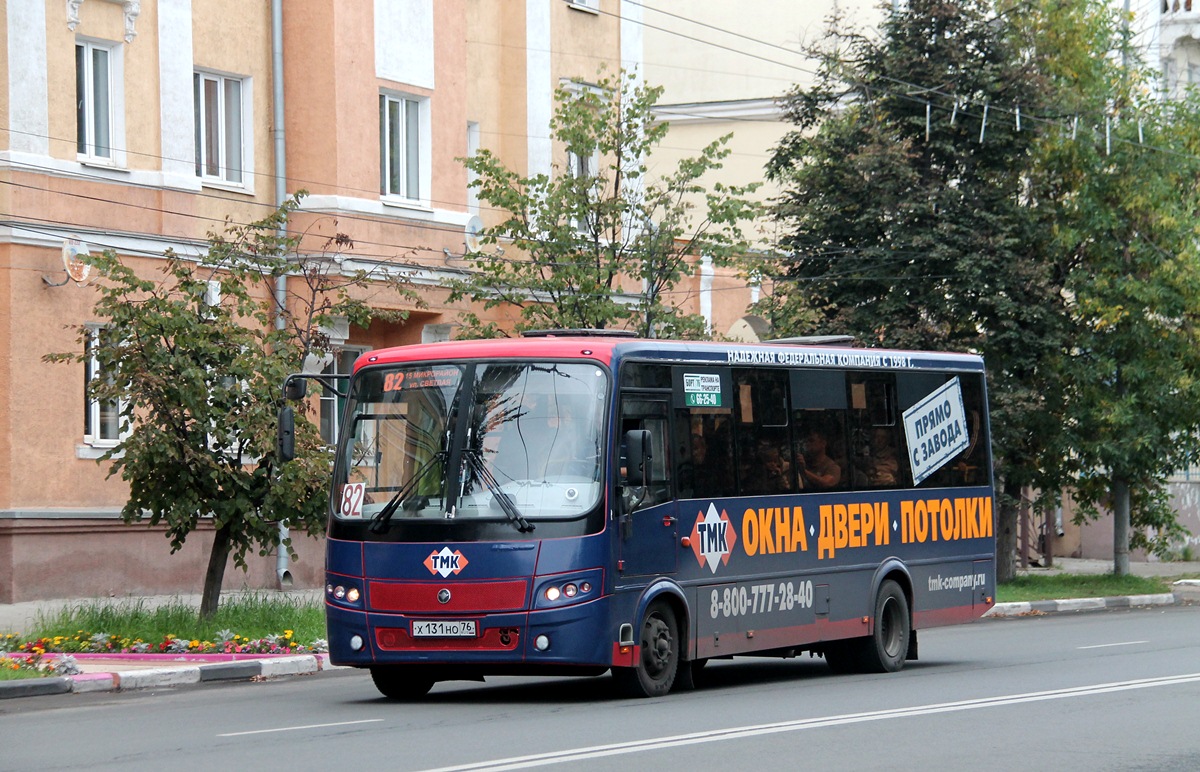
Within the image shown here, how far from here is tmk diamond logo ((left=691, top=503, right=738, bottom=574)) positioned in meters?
14.7

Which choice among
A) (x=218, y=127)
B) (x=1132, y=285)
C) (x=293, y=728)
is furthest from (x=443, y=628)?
(x=1132, y=285)

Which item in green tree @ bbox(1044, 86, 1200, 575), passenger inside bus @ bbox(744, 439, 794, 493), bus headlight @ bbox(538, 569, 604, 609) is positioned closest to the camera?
bus headlight @ bbox(538, 569, 604, 609)

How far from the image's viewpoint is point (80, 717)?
1359 centimetres

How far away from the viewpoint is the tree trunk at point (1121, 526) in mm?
32469

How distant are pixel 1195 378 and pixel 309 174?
1527 cm

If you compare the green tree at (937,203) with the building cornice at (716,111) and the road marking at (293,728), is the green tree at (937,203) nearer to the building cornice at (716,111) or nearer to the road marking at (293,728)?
the building cornice at (716,111)

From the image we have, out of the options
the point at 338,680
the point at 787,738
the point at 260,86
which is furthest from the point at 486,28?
the point at 787,738

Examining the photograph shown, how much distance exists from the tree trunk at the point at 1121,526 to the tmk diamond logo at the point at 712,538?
1896 cm

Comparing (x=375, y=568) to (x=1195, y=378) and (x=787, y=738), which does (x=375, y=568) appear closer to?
(x=787, y=738)

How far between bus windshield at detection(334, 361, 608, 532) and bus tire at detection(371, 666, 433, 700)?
1.34 metres

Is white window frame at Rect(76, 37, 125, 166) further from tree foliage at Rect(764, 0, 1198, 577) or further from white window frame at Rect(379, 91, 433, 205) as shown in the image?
tree foliage at Rect(764, 0, 1198, 577)

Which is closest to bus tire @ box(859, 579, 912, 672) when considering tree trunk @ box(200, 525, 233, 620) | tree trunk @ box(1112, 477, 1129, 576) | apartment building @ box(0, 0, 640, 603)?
tree trunk @ box(200, 525, 233, 620)

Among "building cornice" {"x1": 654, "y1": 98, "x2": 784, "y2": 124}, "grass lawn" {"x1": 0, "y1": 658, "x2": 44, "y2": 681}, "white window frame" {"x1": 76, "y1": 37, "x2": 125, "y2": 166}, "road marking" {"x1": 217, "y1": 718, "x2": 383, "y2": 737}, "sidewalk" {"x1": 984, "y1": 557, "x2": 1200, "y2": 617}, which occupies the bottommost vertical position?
"sidewalk" {"x1": 984, "y1": 557, "x2": 1200, "y2": 617}

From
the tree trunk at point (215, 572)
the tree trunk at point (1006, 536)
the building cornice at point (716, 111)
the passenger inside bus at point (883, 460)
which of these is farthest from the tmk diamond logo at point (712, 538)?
the building cornice at point (716, 111)
